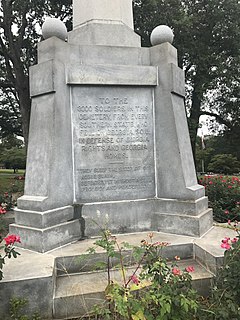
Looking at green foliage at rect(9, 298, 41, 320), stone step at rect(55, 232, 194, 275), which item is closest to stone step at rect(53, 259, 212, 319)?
stone step at rect(55, 232, 194, 275)

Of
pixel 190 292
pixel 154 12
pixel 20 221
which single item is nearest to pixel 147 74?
pixel 20 221

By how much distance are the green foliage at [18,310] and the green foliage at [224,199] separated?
4795mm

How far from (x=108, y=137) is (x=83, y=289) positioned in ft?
8.06

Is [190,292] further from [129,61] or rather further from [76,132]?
[129,61]

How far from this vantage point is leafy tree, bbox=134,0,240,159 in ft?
49.8

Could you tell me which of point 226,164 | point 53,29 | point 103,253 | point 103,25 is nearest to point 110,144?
point 103,253

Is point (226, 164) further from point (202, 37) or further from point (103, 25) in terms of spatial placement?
point (103, 25)

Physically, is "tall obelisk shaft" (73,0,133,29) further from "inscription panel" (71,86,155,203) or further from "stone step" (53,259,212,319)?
"stone step" (53,259,212,319)

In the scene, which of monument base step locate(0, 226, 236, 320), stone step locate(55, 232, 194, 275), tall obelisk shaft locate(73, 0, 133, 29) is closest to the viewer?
monument base step locate(0, 226, 236, 320)

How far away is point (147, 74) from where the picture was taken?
16.6ft

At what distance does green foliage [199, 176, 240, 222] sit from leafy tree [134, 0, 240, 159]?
9603 mm

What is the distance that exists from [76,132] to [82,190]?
0.93 metres

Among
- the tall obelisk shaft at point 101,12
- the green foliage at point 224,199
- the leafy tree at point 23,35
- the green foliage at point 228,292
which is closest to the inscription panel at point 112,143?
the tall obelisk shaft at point 101,12

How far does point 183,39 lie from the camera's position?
1603cm
